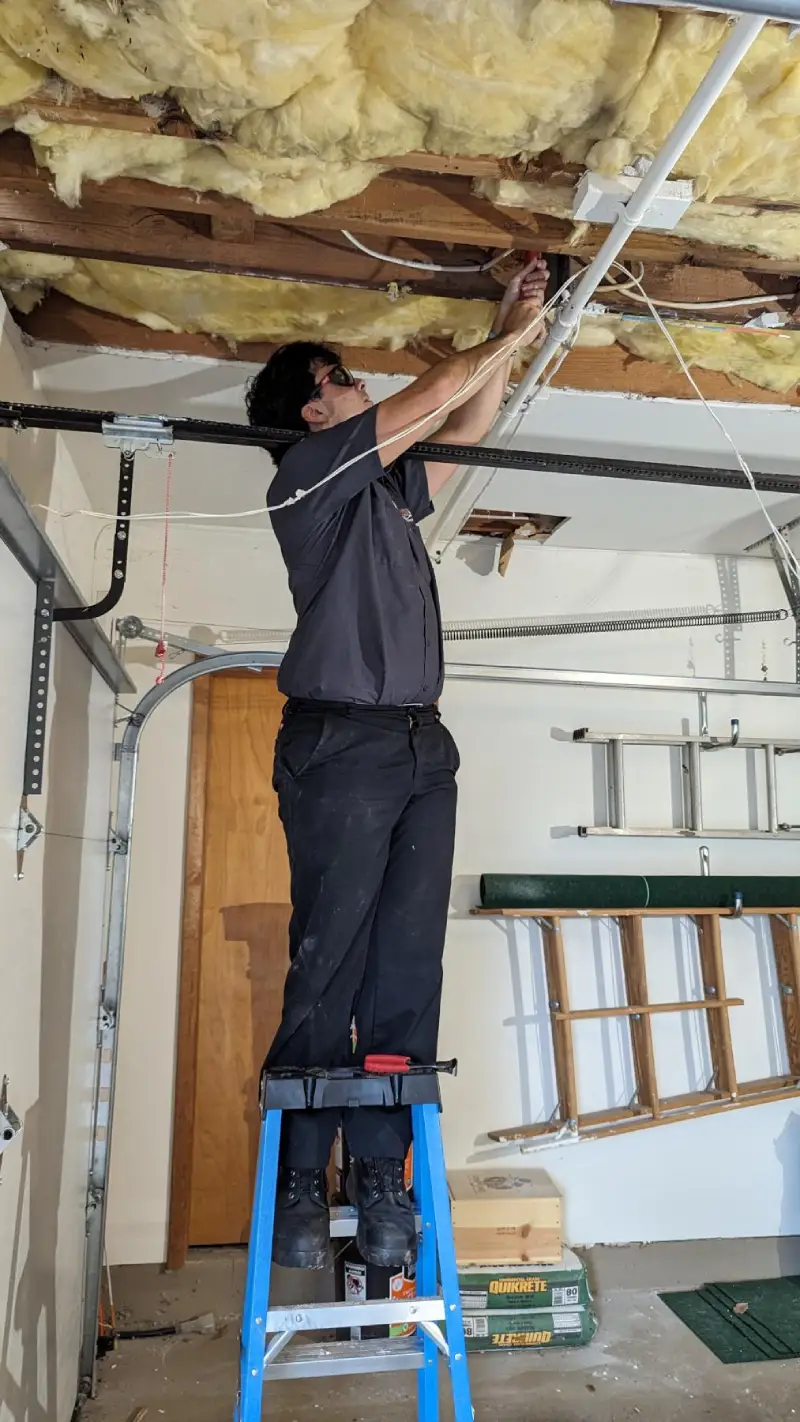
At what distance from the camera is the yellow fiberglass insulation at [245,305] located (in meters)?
1.84

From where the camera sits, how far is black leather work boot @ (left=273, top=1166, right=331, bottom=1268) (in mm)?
1402

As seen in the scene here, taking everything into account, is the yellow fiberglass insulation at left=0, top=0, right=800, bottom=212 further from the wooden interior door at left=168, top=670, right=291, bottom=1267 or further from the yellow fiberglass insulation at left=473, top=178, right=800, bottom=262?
the wooden interior door at left=168, top=670, right=291, bottom=1267

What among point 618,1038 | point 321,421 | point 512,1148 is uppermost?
point 321,421

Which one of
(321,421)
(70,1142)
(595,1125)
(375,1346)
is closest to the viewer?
(375,1346)

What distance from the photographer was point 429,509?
69.5 inches

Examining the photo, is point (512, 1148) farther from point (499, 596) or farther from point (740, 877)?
point (499, 596)

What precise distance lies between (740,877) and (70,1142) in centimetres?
222

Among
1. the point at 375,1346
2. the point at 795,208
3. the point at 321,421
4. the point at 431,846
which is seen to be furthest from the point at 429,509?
the point at 375,1346

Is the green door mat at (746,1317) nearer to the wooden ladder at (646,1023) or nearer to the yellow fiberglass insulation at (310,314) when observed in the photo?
the wooden ladder at (646,1023)

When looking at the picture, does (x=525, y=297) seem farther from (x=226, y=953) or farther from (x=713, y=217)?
(x=226, y=953)

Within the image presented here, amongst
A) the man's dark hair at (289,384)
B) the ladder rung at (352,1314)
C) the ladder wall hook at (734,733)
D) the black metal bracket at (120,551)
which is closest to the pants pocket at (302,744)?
the black metal bracket at (120,551)

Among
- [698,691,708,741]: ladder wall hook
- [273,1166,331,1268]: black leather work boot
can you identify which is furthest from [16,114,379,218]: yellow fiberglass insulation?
[698,691,708,741]: ladder wall hook

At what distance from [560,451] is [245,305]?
3.24ft

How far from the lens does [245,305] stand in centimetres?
194
